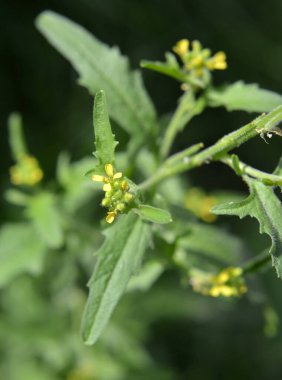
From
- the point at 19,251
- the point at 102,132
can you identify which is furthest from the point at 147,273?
the point at 102,132

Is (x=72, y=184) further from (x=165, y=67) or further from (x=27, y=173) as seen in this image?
(x=165, y=67)

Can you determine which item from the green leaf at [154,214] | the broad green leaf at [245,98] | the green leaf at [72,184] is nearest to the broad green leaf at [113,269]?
the green leaf at [154,214]

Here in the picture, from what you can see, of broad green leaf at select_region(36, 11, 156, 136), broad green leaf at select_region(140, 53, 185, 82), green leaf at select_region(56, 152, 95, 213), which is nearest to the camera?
broad green leaf at select_region(140, 53, 185, 82)

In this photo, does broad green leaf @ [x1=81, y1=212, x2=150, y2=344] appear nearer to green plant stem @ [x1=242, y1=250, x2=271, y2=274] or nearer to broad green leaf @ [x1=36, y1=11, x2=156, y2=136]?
green plant stem @ [x1=242, y1=250, x2=271, y2=274]

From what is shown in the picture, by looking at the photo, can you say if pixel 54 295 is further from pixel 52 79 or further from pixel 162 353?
pixel 52 79

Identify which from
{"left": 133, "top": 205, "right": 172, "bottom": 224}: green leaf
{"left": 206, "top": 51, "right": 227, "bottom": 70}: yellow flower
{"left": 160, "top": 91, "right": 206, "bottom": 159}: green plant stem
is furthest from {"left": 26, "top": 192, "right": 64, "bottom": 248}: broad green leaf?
{"left": 206, "top": 51, "right": 227, "bottom": 70}: yellow flower

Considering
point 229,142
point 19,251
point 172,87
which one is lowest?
point 172,87
